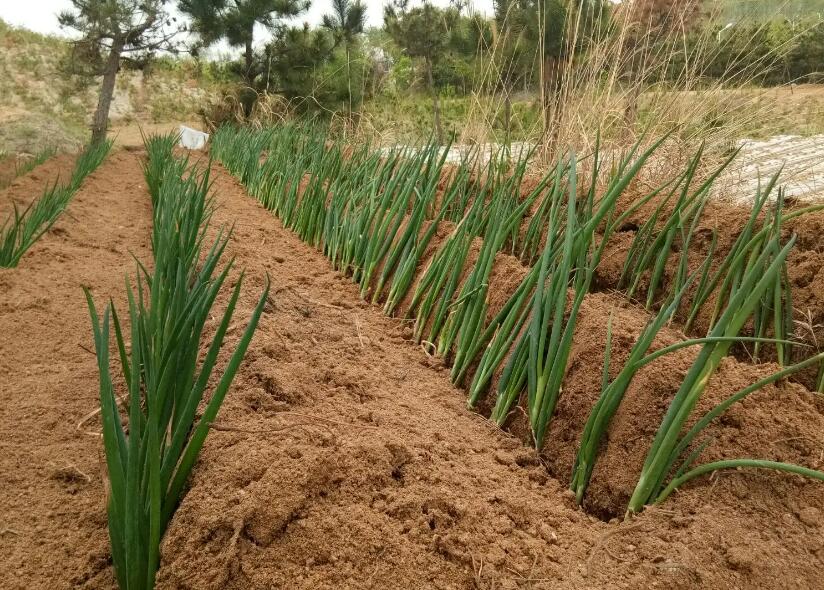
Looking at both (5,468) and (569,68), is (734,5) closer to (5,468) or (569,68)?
(569,68)

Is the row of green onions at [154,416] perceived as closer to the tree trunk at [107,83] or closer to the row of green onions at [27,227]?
the row of green onions at [27,227]

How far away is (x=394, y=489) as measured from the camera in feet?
3.15

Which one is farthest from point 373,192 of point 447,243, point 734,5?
point 734,5

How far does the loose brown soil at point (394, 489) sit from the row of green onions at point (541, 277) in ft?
0.21

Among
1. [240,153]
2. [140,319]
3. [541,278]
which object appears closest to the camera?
[140,319]

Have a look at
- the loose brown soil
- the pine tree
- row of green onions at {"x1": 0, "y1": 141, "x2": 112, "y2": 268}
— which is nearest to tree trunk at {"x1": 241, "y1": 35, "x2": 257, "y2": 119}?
the pine tree

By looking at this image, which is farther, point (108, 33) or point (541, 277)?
point (108, 33)

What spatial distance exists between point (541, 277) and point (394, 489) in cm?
51

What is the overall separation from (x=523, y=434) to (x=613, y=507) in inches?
10.2

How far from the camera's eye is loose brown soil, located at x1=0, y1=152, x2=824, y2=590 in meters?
0.82

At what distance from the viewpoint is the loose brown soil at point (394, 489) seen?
821 millimetres

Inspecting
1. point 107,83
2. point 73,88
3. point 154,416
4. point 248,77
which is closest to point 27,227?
point 154,416

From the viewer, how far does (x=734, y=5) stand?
11.4 feet

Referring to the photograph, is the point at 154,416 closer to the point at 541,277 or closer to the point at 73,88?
the point at 541,277
